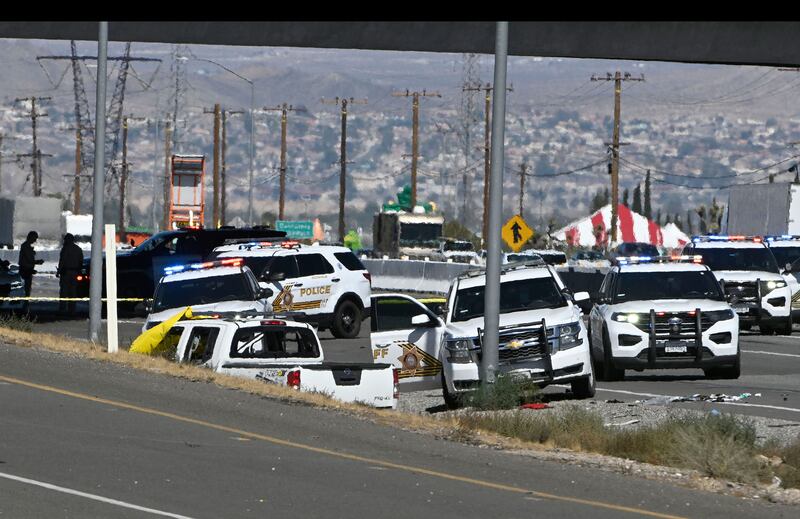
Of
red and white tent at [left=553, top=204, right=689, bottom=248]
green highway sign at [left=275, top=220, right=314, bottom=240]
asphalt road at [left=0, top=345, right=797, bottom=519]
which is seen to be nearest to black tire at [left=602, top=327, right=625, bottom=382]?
asphalt road at [left=0, top=345, right=797, bottom=519]

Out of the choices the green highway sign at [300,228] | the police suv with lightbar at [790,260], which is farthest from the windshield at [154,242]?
the green highway sign at [300,228]

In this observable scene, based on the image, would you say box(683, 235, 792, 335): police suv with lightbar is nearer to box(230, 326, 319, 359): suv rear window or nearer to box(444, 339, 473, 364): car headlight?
box(444, 339, 473, 364): car headlight

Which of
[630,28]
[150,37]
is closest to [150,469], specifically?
[150,37]

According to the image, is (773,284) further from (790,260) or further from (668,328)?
(668,328)

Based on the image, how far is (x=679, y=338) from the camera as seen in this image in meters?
24.3

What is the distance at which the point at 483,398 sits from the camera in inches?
778

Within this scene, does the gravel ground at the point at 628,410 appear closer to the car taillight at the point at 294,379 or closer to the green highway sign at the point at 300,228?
the car taillight at the point at 294,379

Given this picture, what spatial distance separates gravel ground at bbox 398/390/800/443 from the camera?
1827 cm

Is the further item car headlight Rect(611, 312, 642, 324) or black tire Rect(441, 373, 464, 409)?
car headlight Rect(611, 312, 642, 324)

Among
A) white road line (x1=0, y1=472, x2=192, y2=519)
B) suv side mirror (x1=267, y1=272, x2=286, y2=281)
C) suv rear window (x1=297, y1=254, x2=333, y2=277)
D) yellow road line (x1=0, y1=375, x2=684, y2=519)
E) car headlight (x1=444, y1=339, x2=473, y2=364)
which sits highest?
suv rear window (x1=297, y1=254, x2=333, y2=277)

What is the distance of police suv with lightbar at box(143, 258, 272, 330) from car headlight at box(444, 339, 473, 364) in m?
4.77

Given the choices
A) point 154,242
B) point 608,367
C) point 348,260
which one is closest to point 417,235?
point 154,242

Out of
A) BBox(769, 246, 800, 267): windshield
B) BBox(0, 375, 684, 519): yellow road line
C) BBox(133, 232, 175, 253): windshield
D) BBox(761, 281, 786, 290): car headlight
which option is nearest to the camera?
BBox(0, 375, 684, 519): yellow road line
